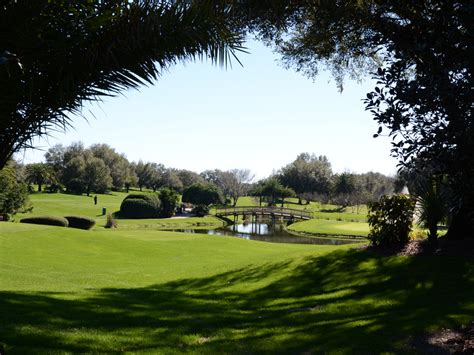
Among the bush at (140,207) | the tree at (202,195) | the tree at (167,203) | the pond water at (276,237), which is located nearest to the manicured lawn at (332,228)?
the pond water at (276,237)

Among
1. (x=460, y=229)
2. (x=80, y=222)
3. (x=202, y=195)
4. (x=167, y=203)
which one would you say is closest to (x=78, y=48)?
(x=460, y=229)

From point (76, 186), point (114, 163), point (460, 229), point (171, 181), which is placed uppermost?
point (114, 163)

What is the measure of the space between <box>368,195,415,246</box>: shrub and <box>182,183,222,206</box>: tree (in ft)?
229

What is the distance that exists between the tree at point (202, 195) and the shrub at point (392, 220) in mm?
69744

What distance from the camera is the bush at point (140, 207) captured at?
202 ft

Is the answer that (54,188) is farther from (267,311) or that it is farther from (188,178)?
(267,311)

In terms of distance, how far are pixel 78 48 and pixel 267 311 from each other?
18.3 feet

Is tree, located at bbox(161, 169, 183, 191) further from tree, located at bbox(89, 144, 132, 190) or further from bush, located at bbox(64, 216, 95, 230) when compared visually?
bush, located at bbox(64, 216, 95, 230)

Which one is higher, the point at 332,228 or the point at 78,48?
the point at 78,48

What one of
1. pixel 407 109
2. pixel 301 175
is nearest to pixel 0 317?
pixel 407 109

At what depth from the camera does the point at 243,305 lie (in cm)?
984

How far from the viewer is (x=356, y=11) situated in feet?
38.9

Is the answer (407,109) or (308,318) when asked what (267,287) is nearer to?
(308,318)

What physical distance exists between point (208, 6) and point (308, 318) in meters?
5.04
